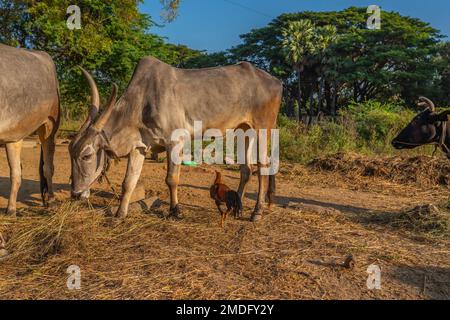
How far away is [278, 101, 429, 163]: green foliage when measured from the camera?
1206 cm

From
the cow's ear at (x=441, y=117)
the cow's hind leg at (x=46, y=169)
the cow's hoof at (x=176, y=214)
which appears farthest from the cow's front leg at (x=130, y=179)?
the cow's ear at (x=441, y=117)

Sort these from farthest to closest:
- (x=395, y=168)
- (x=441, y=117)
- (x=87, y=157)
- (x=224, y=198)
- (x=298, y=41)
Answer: (x=298, y=41) < (x=395, y=168) < (x=441, y=117) < (x=87, y=157) < (x=224, y=198)

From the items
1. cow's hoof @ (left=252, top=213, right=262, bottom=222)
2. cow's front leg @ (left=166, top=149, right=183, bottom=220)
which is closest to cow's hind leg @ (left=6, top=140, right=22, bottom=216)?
cow's front leg @ (left=166, top=149, right=183, bottom=220)

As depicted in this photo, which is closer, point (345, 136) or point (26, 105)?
point (26, 105)

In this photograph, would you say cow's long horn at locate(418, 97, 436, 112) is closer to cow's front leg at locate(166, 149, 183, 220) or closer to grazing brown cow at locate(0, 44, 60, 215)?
cow's front leg at locate(166, 149, 183, 220)

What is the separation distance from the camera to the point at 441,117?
625 centimetres

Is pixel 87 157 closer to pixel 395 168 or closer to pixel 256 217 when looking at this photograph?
pixel 256 217

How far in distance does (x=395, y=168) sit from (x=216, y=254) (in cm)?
613

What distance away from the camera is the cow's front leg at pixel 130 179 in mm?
5371

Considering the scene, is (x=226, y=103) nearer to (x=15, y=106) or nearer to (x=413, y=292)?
(x=15, y=106)

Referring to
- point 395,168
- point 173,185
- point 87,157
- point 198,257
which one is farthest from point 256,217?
point 395,168

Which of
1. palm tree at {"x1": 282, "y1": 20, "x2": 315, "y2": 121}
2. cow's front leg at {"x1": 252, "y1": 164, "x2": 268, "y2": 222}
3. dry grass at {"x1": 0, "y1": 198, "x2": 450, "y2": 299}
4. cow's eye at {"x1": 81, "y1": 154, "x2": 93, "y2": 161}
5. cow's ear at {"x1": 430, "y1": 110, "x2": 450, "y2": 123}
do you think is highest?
palm tree at {"x1": 282, "y1": 20, "x2": 315, "y2": 121}

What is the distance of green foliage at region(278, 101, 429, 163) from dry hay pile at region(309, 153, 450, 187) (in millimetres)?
1447
